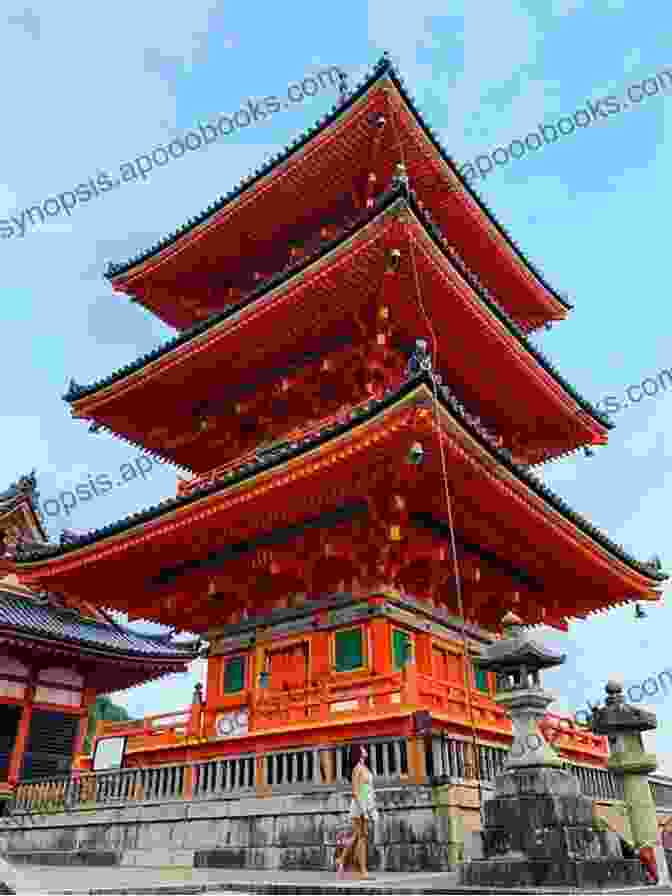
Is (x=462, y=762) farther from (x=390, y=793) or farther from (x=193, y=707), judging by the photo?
(x=193, y=707)

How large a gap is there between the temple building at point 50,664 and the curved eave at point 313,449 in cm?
223

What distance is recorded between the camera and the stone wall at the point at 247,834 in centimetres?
942

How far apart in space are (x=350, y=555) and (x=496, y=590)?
15.1 ft

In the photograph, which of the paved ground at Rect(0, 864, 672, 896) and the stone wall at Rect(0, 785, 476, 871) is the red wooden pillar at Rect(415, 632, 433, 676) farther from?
the paved ground at Rect(0, 864, 672, 896)

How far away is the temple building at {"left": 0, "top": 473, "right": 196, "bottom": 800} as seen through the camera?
1919 cm

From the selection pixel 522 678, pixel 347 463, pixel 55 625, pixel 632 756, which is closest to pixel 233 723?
pixel 347 463

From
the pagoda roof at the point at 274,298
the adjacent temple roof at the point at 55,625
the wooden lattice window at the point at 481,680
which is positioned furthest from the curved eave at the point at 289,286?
the wooden lattice window at the point at 481,680

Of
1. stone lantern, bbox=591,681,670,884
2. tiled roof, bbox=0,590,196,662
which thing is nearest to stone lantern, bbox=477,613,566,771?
stone lantern, bbox=591,681,670,884

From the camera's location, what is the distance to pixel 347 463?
486 inches

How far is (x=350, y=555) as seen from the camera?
1373 cm

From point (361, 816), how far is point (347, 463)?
218 inches

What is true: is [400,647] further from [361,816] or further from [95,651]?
[95,651]

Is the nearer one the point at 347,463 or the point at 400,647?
the point at 347,463

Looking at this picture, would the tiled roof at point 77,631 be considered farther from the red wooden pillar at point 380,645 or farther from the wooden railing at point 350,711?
the red wooden pillar at point 380,645
